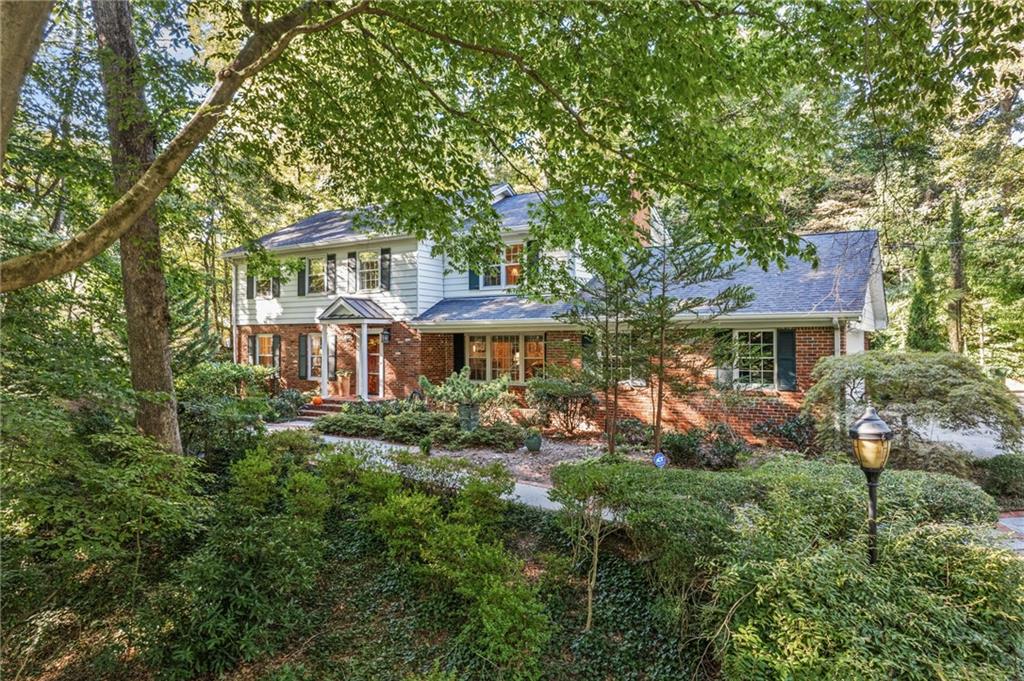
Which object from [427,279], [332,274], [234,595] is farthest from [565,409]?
[332,274]

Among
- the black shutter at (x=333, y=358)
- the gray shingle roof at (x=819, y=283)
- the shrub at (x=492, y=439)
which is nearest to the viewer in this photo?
the gray shingle roof at (x=819, y=283)

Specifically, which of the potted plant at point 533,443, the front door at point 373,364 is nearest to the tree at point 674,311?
the potted plant at point 533,443

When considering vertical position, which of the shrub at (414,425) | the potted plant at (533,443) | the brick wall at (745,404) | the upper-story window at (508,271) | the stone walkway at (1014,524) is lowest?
the stone walkway at (1014,524)

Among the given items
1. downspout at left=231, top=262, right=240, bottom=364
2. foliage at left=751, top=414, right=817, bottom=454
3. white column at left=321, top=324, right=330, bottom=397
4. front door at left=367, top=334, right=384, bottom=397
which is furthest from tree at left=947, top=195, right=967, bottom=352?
downspout at left=231, top=262, right=240, bottom=364

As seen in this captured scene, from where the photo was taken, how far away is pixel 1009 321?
1656cm

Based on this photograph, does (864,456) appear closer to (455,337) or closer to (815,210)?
(455,337)

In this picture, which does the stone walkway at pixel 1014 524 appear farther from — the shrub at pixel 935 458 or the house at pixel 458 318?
the house at pixel 458 318

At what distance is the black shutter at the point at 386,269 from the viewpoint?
47.9ft

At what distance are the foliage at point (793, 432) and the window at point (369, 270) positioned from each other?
36.2ft

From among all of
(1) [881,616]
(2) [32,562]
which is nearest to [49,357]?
(2) [32,562]

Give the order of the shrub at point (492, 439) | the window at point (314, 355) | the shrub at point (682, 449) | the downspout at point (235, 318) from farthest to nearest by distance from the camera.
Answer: the downspout at point (235, 318) → the window at point (314, 355) → the shrub at point (492, 439) → the shrub at point (682, 449)

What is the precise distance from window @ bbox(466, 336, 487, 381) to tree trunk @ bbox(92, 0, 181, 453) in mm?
8255

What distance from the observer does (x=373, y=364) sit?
15055mm

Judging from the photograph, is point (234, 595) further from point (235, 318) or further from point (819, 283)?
point (235, 318)
